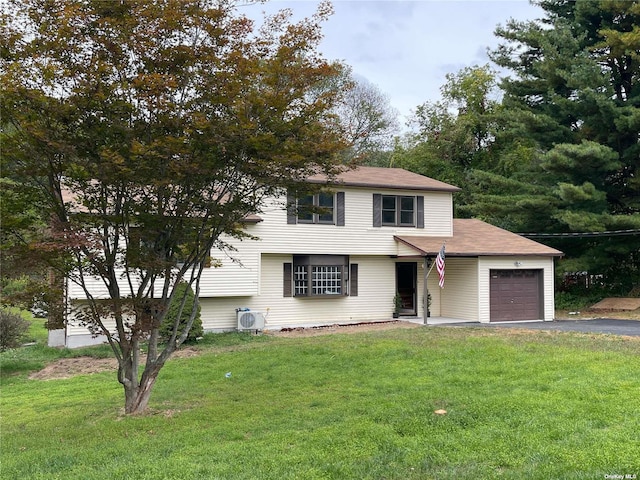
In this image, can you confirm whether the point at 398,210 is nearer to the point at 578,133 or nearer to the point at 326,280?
the point at 326,280

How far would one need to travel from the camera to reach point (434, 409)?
616 centimetres

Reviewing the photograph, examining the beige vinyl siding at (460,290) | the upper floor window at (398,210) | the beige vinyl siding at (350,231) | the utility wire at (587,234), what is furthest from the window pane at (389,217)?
the utility wire at (587,234)

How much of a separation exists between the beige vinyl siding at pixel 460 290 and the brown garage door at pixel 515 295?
66cm

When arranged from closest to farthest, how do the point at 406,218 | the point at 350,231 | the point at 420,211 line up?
the point at 350,231, the point at 406,218, the point at 420,211

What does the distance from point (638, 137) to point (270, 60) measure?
2179 centimetres

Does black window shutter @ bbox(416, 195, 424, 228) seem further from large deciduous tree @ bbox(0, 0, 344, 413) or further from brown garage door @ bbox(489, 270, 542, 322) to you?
large deciduous tree @ bbox(0, 0, 344, 413)

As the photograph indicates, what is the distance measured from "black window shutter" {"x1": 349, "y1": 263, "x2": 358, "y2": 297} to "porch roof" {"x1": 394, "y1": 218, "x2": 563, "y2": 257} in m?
1.86

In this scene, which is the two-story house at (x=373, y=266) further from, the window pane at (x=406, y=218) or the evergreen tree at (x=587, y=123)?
the evergreen tree at (x=587, y=123)

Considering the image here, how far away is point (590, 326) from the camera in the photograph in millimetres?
15609

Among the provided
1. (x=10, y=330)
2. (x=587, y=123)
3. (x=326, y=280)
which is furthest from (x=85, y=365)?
(x=587, y=123)

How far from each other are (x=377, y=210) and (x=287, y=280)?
13.6ft

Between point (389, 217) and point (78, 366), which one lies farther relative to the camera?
point (389, 217)

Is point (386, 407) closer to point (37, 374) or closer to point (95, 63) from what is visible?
point (95, 63)

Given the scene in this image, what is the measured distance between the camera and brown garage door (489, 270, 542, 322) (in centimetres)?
1825
